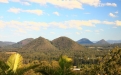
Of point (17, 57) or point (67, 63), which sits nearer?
point (17, 57)

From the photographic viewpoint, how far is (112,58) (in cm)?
2145

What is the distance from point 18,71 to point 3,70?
16.0 inches

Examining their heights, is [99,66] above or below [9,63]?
below

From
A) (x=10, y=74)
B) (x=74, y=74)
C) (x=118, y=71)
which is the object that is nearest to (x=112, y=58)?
(x=118, y=71)

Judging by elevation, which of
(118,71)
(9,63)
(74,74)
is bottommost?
(118,71)

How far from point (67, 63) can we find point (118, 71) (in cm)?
1604

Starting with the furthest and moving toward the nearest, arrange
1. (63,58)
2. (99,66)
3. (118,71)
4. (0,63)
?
(99,66) → (118,71) → (63,58) → (0,63)

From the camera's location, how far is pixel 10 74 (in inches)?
224

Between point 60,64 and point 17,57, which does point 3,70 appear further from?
point 60,64

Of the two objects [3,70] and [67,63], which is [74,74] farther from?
[3,70]

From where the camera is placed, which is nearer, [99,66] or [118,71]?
[118,71]

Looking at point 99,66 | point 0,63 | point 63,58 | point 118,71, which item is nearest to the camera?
point 0,63

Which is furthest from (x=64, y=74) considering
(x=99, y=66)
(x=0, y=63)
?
(x=99, y=66)

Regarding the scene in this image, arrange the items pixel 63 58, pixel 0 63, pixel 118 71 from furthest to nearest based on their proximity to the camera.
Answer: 1. pixel 118 71
2. pixel 63 58
3. pixel 0 63
